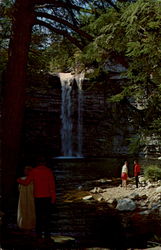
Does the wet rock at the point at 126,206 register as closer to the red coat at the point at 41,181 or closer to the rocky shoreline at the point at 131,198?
the rocky shoreline at the point at 131,198

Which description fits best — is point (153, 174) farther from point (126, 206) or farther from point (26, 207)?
point (26, 207)

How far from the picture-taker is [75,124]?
36.0 meters

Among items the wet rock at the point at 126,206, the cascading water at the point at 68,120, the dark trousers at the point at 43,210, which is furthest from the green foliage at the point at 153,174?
the cascading water at the point at 68,120

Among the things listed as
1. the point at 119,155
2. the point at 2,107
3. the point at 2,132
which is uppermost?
the point at 2,107

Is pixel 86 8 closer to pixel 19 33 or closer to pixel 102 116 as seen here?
pixel 19 33

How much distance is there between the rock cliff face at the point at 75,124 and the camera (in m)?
34.6

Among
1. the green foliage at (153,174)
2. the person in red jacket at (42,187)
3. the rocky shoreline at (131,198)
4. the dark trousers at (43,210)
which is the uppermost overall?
the person in red jacket at (42,187)

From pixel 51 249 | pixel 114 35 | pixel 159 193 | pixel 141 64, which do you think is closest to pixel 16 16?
pixel 114 35

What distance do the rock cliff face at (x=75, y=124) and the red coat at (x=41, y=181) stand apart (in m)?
28.5

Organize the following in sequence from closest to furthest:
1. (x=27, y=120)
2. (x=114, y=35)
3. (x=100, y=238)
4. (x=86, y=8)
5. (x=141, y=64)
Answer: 1. (x=141, y=64)
2. (x=114, y=35)
3. (x=100, y=238)
4. (x=86, y=8)
5. (x=27, y=120)

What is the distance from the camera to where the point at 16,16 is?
7.42 meters

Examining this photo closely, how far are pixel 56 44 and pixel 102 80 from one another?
2.92 metres

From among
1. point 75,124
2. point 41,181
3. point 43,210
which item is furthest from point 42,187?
point 75,124

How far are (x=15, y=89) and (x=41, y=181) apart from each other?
2652 mm
